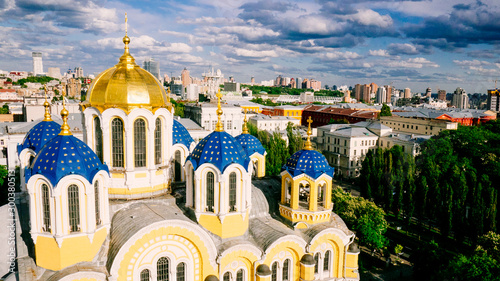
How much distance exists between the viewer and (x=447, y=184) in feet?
93.1

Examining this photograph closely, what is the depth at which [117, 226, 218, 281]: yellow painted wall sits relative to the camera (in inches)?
481

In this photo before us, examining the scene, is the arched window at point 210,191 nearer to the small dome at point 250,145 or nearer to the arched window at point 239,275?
the arched window at point 239,275

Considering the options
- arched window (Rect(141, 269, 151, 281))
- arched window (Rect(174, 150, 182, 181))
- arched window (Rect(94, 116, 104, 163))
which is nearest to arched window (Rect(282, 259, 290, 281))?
arched window (Rect(141, 269, 151, 281))

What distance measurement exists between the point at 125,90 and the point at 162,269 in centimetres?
702

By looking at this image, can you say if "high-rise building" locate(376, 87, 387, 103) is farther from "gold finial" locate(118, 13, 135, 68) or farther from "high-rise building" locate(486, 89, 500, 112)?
"gold finial" locate(118, 13, 135, 68)

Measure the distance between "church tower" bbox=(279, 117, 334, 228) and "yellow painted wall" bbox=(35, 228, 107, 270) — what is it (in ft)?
27.3

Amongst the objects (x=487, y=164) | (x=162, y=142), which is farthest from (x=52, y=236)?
(x=487, y=164)

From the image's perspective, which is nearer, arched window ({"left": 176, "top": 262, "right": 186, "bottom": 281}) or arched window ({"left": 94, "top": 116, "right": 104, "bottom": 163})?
arched window ({"left": 176, "top": 262, "right": 186, "bottom": 281})

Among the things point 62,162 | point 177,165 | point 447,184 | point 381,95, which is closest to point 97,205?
point 62,162

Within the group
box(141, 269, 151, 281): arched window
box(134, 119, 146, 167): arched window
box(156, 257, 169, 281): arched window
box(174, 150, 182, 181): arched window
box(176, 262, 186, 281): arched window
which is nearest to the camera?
box(141, 269, 151, 281): arched window

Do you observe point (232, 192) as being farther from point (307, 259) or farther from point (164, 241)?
point (307, 259)

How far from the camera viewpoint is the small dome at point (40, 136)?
17.8 metres

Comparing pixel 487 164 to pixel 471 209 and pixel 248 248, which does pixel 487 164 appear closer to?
pixel 471 209

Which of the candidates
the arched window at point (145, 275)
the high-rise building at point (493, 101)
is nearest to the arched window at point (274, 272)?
the arched window at point (145, 275)
